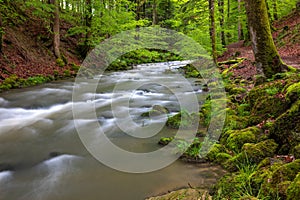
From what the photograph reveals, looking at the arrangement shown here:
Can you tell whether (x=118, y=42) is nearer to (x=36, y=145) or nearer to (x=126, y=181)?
(x=36, y=145)

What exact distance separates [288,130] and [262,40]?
9.88 ft

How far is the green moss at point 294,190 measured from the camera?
8.00 ft

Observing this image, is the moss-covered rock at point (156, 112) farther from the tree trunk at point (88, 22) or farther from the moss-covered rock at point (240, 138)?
the tree trunk at point (88, 22)

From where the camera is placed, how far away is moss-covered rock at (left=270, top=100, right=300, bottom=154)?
11.9 ft

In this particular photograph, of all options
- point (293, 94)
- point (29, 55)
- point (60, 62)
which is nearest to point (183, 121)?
point (293, 94)

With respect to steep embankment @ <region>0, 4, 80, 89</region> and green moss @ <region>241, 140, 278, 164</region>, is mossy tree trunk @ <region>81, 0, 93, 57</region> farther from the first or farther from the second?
green moss @ <region>241, 140, 278, 164</region>

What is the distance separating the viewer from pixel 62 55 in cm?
1538

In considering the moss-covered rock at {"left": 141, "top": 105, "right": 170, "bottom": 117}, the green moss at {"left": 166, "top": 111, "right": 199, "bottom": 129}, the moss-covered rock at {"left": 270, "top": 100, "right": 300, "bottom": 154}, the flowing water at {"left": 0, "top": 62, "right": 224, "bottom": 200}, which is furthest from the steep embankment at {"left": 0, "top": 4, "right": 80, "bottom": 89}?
the moss-covered rock at {"left": 270, "top": 100, "right": 300, "bottom": 154}

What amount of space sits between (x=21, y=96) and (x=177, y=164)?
719cm

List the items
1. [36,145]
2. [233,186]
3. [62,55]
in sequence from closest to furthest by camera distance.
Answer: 1. [233,186]
2. [36,145]
3. [62,55]

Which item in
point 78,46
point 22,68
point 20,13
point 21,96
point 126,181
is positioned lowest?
point 126,181

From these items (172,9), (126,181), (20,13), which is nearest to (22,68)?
(20,13)

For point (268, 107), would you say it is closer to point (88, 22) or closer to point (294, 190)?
point (294, 190)

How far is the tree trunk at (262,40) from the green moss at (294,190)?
416cm
